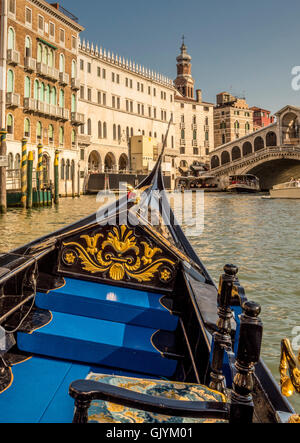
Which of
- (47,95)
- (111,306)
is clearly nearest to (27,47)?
(47,95)

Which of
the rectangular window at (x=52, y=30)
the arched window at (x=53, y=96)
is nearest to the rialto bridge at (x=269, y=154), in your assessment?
the arched window at (x=53, y=96)

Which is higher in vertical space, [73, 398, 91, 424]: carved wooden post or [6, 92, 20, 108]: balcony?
[6, 92, 20, 108]: balcony

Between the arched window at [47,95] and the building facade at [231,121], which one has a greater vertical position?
the building facade at [231,121]

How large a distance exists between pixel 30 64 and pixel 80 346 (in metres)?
15.8

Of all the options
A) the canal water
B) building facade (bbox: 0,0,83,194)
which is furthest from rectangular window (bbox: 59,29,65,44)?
the canal water

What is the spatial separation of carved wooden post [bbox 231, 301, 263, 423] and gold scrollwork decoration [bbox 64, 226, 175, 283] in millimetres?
1349

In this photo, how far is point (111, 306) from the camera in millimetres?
1842

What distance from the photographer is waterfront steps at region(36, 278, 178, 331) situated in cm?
182

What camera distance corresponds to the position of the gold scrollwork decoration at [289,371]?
74 centimetres

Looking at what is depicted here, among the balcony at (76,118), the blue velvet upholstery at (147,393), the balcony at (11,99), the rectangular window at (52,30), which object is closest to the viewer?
the blue velvet upholstery at (147,393)

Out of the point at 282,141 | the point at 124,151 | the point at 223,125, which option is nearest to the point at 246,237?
the point at 124,151

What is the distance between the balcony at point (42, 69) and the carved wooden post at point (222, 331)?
16432 millimetres

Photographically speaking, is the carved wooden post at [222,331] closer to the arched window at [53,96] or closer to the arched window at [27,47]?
the arched window at [27,47]

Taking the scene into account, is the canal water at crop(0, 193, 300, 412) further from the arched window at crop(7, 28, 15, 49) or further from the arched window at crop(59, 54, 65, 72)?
the arched window at crop(59, 54, 65, 72)
